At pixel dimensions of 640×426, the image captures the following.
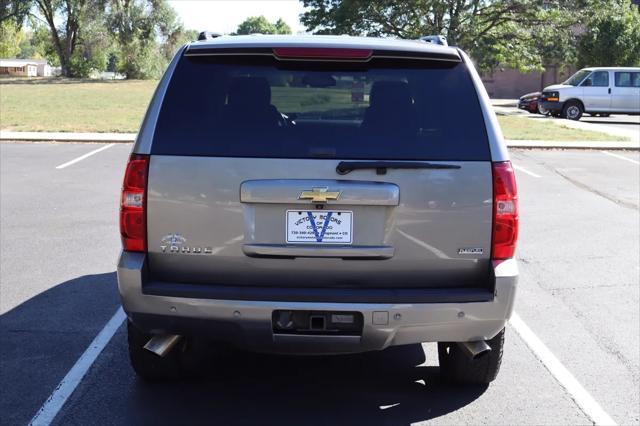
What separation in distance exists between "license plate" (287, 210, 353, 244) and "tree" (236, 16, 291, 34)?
145 metres

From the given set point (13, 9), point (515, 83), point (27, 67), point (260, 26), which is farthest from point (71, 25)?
point (260, 26)

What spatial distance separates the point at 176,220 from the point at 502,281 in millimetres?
1565

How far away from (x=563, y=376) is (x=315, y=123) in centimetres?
228

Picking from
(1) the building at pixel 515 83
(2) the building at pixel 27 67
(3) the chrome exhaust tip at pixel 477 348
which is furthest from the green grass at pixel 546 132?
(2) the building at pixel 27 67

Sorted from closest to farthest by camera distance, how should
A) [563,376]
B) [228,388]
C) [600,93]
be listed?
[228,388] < [563,376] < [600,93]

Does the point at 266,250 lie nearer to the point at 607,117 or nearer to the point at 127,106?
the point at 127,106

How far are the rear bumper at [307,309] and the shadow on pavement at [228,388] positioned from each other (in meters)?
0.60

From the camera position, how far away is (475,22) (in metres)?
31.4

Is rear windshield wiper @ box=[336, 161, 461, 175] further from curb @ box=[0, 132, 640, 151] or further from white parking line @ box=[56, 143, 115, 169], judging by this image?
curb @ box=[0, 132, 640, 151]

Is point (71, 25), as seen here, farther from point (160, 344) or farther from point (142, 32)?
point (160, 344)

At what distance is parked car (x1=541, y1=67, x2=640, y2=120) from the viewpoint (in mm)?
28281

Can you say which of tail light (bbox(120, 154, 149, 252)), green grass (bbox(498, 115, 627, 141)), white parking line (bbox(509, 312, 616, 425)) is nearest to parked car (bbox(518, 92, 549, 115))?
green grass (bbox(498, 115, 627, 141))

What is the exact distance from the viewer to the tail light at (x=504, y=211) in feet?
11.8

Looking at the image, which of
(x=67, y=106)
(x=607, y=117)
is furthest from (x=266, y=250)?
(x=607, y=117)
